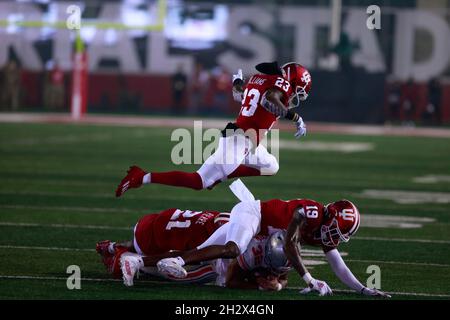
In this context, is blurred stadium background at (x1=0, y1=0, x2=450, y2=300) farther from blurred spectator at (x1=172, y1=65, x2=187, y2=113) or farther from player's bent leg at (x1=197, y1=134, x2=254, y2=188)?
player's bent leg at (x1=197, y1=134, x2=254, y2=188)

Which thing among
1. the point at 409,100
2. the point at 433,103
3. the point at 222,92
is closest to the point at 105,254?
the point at 433,103

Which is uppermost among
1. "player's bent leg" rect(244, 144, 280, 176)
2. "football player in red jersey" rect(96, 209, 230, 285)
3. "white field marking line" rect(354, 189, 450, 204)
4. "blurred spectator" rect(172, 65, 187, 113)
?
"blurred spectator" rect(172, 65, 187, 113)

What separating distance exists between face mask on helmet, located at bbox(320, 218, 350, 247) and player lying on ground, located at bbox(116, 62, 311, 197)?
67.0 inches

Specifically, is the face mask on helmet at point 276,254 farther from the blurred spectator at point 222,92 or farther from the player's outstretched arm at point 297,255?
the blurred spectator at point 222,92

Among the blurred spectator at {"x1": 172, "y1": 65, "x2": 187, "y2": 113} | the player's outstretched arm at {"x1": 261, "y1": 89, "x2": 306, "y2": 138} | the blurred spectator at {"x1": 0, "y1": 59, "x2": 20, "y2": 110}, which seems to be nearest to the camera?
the player's outstretched arm at {"x1": 261, "y1": 89, "x2": 306, "y2": 138}

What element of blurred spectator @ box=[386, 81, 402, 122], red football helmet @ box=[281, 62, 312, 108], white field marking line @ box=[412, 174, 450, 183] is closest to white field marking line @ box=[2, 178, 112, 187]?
white field marking line @ box=[412, 174, 450, 183]

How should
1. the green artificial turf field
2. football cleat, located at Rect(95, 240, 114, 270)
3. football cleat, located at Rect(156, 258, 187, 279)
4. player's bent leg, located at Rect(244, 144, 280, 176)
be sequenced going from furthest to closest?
player's bent leg, located at Rect(244, 144, 280, 176)
football cleat, located at Rect(95, 240, 114, 270)
the green artificial turf field
football cleat, located at Rect(156, 258, 187, 279)

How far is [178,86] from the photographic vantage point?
33.5 m

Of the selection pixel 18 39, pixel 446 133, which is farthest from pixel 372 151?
pixel 18 39

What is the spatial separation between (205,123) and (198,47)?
724cm

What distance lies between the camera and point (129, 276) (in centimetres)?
745

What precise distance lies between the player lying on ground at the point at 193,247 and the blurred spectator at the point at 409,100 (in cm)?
2452

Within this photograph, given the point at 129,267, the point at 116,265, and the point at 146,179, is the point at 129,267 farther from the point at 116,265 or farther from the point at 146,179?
the point at 146,179

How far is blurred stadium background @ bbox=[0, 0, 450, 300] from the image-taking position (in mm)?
9000
